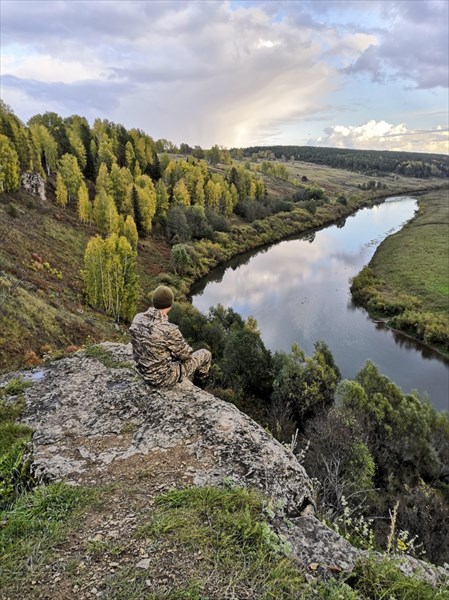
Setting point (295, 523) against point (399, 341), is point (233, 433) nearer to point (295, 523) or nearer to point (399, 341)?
point (295, 523)

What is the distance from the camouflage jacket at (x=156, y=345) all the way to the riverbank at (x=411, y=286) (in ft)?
112

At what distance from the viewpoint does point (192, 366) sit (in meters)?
7.88

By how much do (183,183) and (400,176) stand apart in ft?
541

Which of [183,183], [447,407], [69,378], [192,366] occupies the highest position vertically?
[183,183]

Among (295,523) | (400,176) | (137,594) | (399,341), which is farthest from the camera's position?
(400,176)

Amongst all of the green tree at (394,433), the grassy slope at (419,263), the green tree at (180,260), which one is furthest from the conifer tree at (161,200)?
the green tree at (394,433)

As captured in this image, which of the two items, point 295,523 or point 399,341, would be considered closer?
point 295,523

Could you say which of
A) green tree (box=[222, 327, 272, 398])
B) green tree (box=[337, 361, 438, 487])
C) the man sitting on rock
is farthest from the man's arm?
green tree (box=[222, 327, 272, 398])

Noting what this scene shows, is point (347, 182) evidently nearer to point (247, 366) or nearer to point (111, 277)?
point (111, 277)

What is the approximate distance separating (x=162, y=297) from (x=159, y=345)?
0.88 m

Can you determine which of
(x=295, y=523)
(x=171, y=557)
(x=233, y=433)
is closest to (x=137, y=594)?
(x=171, y=557)

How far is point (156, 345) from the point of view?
6824 mm

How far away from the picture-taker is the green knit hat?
666 centimetres

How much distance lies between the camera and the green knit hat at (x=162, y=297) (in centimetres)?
666
